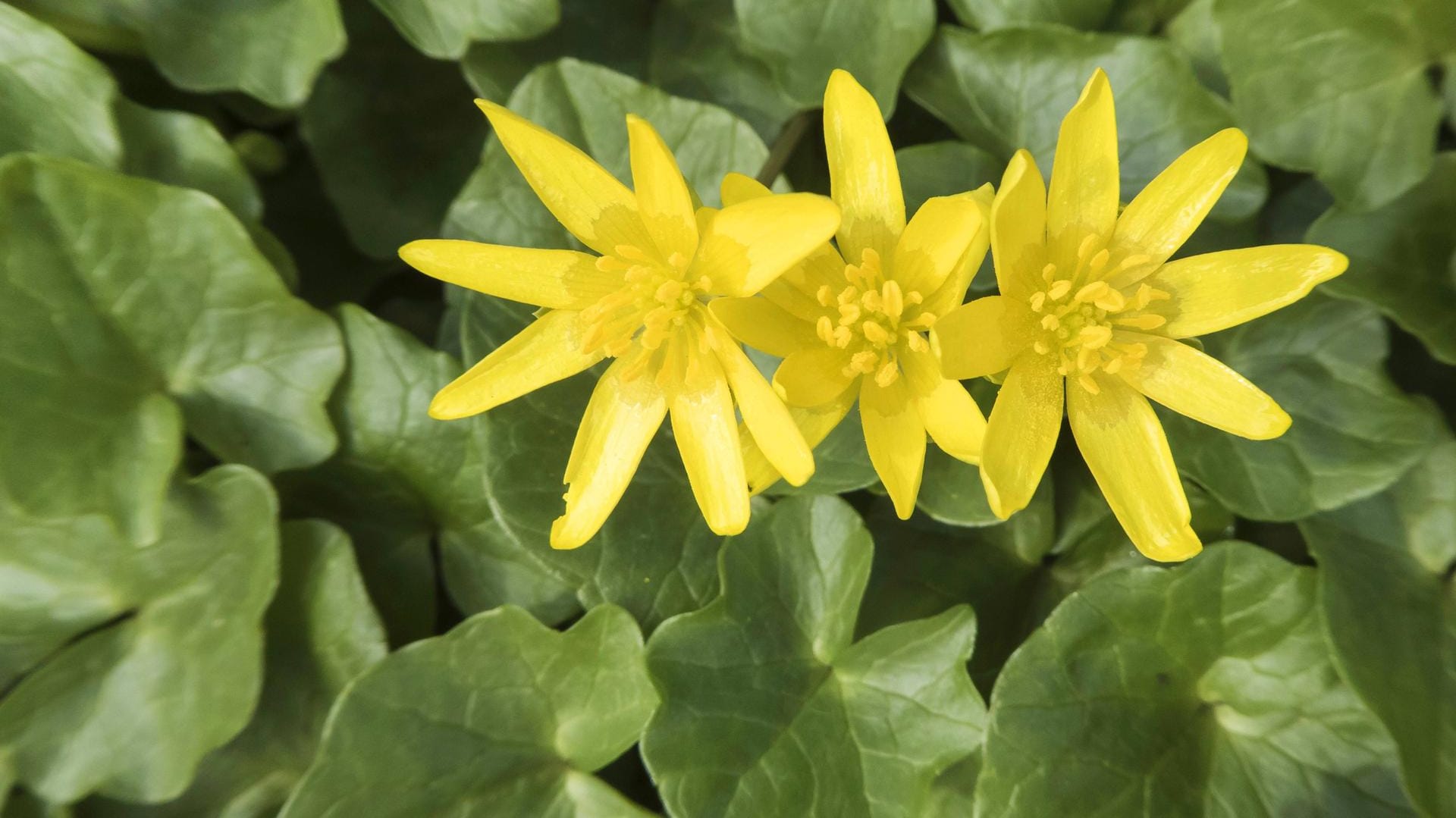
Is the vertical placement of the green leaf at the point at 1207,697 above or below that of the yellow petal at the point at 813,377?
below

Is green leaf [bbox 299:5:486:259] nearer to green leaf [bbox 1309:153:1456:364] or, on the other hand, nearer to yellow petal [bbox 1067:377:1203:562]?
yellow petal [bbox 1067:377:1203:562]

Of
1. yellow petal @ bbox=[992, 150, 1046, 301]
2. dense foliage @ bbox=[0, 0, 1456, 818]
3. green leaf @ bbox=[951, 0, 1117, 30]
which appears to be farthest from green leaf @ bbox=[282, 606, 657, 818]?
green leaf @ bbox=[951, 0, 1117, 30]

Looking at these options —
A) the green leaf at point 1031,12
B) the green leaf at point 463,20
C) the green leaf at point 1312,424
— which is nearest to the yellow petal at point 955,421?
the green leaf at point 1312,424

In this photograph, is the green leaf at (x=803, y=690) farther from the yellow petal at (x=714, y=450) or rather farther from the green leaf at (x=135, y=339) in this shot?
the green leaf at (x=135, y=339)

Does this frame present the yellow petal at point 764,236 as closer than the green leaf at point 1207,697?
Yes

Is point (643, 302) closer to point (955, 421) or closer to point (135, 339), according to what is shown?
point (955, 421)

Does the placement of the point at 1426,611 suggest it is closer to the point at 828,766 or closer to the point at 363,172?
the point at 828,766
